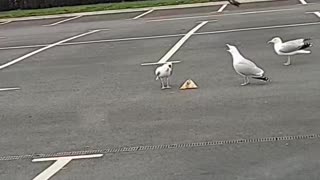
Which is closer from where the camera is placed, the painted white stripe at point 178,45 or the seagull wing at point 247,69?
the seagull wing at point 247,69

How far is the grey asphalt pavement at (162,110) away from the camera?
22.3ft

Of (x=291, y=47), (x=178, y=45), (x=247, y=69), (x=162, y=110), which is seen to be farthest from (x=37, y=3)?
(x=162, y=110)

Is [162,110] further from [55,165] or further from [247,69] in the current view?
[55,165]

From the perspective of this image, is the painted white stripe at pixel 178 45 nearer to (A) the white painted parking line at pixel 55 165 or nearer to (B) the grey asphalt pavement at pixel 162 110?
(B) the grey asphalt pavement at pixel 162 110

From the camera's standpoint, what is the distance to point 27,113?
10008 millimetres

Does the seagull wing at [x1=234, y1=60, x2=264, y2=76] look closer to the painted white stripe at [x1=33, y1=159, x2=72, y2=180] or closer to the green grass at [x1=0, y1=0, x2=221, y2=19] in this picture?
the painted white stripe at [x1=33, y1=159, x2=72, y2=180]

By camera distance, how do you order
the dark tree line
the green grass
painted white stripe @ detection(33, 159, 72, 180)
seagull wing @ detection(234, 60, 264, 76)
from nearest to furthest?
painted white stripe @ detection(33, 159, 72, 180), seagull wing @ detection(234, 60, 264, 76), the green grass, the dark tree line

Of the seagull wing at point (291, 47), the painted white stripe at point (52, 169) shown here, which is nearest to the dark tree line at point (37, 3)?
the seagull wing at point (291, 47)

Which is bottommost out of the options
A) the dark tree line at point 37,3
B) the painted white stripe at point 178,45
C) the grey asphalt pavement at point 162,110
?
the dark tree line at point 37,3

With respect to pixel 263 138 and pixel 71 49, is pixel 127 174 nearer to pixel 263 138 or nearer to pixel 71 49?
pixel 263 138

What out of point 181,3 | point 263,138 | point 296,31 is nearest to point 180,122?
point 263,138

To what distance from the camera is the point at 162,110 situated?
9.41 m

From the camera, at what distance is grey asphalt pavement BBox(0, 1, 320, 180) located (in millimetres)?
6797

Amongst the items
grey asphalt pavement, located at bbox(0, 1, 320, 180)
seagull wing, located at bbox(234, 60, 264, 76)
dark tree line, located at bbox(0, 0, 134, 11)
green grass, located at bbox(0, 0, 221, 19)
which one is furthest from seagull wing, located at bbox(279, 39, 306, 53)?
dark tree line, located at bbox(0, 0, 134, 11)
